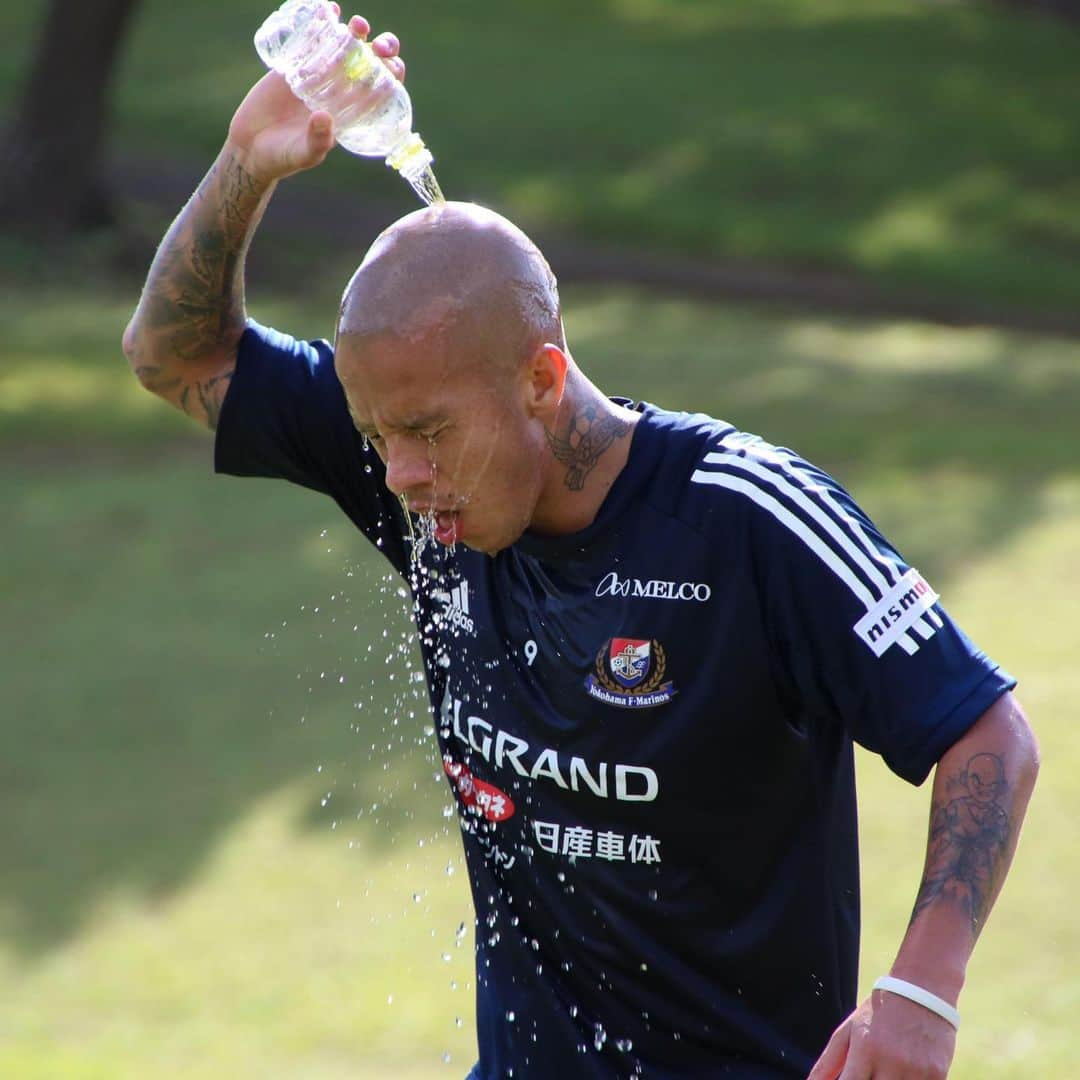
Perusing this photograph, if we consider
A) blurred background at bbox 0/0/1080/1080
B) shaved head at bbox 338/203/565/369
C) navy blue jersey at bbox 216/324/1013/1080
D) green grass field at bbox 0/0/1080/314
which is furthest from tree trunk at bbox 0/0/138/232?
shaved head at bbox 338/203/565/369

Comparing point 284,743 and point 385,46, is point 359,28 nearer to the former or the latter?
point 385,46

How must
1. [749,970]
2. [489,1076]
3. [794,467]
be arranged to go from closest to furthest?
[794,467], [749,970], [489,1076]

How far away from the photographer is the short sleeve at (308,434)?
3.23m

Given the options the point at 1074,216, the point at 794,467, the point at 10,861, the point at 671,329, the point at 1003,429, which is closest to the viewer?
the point at 794,467

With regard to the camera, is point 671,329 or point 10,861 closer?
point 10,861

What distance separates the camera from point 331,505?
1112 cm

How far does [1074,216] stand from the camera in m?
20.6

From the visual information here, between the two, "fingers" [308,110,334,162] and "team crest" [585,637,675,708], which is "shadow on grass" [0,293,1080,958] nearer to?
"fingers" [308,110,334,162]

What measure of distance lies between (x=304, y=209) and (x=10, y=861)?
594 inches

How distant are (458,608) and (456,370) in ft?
1.68

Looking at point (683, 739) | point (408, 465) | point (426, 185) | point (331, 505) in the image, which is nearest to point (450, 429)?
point (408, 465)

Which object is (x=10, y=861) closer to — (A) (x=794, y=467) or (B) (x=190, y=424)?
(A) (x=794, y=467)

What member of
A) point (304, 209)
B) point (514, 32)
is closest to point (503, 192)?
point (304, 209)

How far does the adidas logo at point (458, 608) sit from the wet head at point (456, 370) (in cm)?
25
